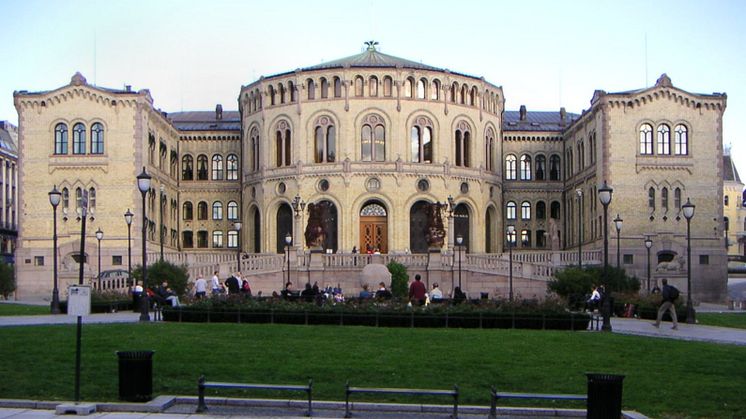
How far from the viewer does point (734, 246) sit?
13350 cm

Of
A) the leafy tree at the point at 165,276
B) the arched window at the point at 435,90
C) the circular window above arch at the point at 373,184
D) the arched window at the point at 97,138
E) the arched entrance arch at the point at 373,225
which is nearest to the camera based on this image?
the leafy tree at the point at 165,276

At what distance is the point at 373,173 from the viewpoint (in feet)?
247

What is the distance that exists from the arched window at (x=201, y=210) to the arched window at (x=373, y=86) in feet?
61.7

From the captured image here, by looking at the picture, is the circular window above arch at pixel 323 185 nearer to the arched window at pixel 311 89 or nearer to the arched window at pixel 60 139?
the arched window at pixel 311 89

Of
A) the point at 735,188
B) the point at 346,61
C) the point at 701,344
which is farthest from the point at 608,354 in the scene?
the point at 735,188

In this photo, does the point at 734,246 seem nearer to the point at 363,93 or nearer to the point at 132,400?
the point at 363,93

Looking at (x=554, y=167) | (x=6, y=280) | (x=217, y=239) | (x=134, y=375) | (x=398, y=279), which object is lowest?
(x=134, y=375)

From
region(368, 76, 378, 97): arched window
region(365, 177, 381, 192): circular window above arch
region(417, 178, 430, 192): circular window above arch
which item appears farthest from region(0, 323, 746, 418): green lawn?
region(368, 76, 378, 97): arched window

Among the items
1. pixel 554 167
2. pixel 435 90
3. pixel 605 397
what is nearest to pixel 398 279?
pixel 435 90

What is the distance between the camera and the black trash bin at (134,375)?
1797 cm

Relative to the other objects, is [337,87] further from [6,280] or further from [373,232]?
[6,280]

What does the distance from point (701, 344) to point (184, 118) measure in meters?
73.0

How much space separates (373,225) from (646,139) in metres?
20.4

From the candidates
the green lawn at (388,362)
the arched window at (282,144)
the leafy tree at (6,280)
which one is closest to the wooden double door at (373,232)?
the arched window at (282,144)
